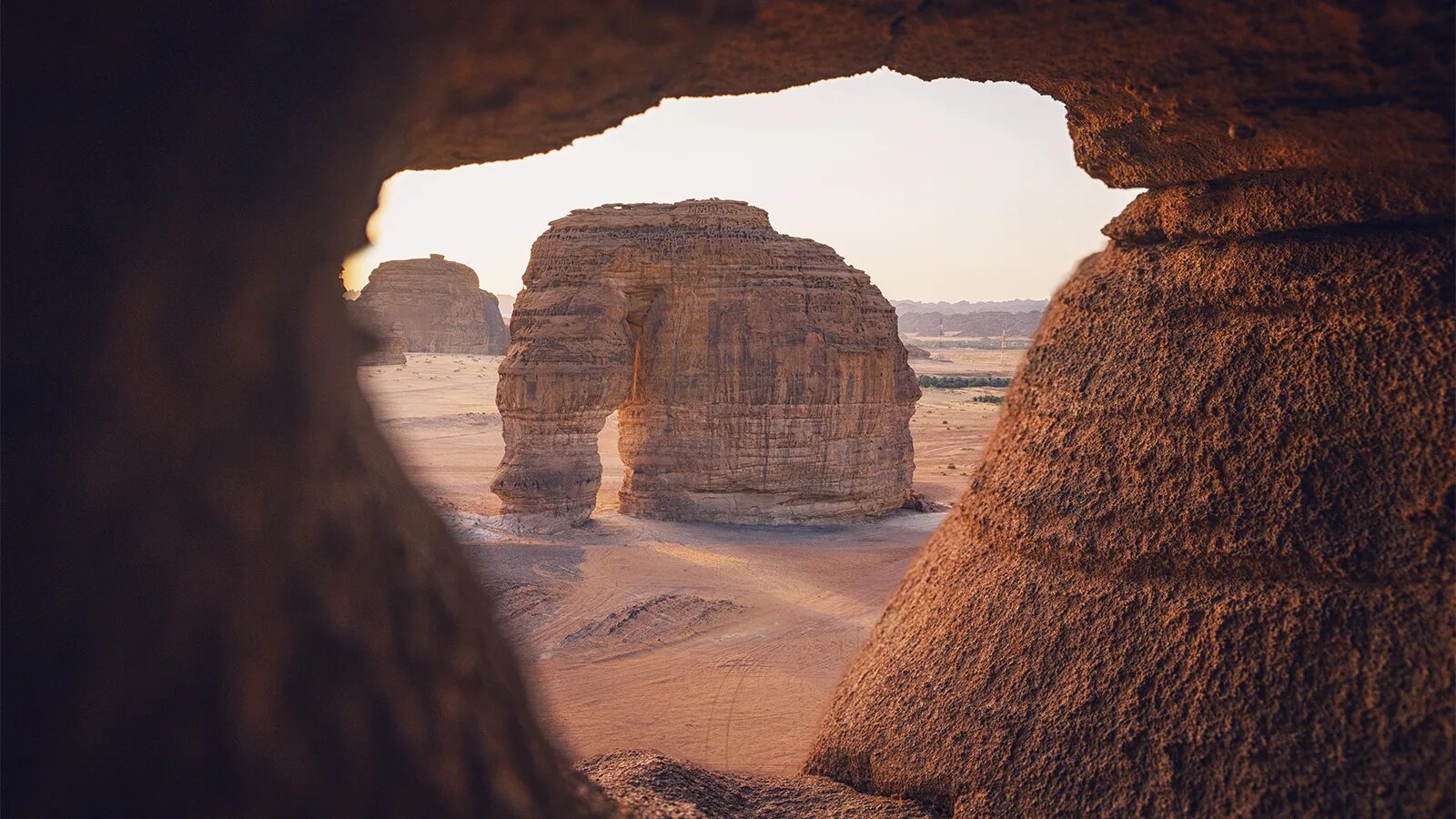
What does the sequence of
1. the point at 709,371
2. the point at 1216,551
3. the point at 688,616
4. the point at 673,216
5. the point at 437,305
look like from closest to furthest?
1. the point at 1216,551
2. the point at 688,616
3. the point at 709,371
4. the point at 673,216
5. the point at 437,305

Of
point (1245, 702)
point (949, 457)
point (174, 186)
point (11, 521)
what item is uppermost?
point (174, 186)

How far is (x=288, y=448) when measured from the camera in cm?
176

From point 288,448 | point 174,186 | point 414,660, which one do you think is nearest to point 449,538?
point 414,660

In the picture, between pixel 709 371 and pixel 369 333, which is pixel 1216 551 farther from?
pixel 709 371

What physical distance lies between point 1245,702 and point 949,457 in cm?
2537

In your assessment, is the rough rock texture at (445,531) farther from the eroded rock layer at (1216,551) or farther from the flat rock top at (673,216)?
the flat rock top at (673,216)

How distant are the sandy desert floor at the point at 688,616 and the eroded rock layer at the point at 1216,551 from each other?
2.73 feet

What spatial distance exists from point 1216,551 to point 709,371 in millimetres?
13026

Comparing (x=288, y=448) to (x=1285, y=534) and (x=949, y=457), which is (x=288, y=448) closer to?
(x=1285, y=534)

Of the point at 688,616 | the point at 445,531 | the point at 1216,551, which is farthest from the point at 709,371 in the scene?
the point at 445,531

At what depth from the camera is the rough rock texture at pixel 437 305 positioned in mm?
55422

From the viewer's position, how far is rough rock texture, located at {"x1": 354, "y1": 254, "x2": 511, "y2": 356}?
55.4 metres

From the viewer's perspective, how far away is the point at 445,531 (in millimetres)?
2377

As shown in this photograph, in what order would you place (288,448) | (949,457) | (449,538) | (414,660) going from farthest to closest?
1. (949,457)
2. (449,538)
3. (414,660)
4. (288,448)
